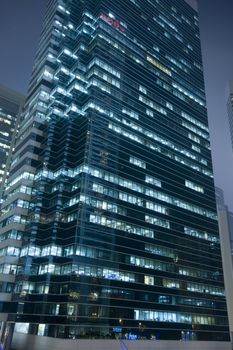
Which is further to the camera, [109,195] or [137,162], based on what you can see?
[137,162]

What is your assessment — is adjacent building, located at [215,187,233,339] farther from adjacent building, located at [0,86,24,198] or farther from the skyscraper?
adjacent building, located at [0,86,24,198]

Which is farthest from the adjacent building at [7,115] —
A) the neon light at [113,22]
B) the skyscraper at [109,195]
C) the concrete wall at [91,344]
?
the concrete wall at [91,344]

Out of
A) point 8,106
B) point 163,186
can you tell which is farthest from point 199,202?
point 8,106

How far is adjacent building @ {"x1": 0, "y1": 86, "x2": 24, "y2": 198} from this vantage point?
151625mm

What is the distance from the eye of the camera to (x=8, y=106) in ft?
526

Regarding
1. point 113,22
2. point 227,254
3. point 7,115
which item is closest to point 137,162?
point 113,22

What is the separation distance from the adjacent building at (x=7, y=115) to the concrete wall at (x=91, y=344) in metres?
98.3

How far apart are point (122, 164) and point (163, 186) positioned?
17635 millimetres

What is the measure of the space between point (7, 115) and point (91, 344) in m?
129

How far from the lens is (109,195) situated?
2987 inches

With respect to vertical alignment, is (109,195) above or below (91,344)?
above

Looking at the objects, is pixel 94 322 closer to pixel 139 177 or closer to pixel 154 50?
pixel 139 177

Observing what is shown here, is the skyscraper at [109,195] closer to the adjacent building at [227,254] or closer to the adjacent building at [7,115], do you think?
the adjacent building at [227,254]

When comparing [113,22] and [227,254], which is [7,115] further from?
[227,254]
